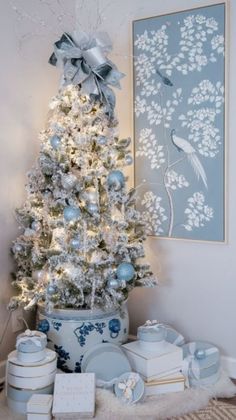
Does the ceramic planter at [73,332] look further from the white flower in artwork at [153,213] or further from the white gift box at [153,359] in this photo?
the white flower in artwork at [153,213]

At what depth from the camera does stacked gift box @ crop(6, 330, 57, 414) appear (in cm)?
197

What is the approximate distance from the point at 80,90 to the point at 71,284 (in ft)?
3.29

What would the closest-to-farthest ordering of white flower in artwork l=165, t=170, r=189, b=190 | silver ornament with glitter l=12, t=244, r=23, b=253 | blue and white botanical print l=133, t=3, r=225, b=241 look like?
1. silver ornament with glitter l=12, t=244, r=23, b=253
2. blue and white botanical print l=133, t=3, r=225, b=241
3. white flower in artwork l=165, t=170, r=189, b=190

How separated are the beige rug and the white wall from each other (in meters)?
0.44

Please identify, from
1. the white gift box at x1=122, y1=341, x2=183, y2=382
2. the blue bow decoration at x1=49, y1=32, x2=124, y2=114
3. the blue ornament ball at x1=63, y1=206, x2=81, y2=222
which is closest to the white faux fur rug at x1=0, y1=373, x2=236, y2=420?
the white gift box at x1=122, y1=341, x2=183, y2=382

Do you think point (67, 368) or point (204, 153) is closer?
point (67, 368)

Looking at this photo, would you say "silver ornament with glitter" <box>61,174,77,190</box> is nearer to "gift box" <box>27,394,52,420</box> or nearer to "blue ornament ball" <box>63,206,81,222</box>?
"blue ornament ball" <box>63,206,81,222</box>

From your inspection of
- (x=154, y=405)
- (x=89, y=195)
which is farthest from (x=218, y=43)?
(x=154, y=405)

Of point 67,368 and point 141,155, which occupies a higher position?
point 141,155

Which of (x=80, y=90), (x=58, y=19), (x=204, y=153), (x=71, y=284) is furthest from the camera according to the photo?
(x=58, y=19)

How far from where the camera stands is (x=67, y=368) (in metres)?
2.25

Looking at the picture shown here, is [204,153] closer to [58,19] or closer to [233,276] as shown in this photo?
[233,276]

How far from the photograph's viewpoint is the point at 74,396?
6.28ft

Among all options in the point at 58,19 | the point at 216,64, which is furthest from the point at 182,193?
the point at 58,19
